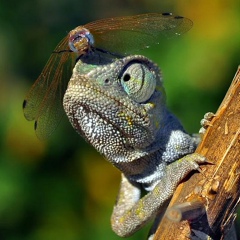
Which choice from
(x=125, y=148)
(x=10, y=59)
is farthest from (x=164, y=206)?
(x=10, y=59)

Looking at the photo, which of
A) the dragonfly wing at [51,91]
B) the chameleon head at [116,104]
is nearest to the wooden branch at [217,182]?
the chameleon head at [116,104]

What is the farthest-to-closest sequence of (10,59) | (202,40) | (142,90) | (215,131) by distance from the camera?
(10,59) < (202,40) < (142,90) < (215,131)

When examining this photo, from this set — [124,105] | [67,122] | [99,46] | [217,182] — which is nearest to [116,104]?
[124,105]

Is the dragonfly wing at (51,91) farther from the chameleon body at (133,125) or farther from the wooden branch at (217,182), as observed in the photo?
the wooden branch at (217,182)

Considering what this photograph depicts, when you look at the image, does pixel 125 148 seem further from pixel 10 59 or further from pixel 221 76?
pixel 10 59

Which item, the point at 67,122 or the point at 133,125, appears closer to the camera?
the point at 133,125

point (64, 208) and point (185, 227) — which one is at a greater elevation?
point (185, 227)

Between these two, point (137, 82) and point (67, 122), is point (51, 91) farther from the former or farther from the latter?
point (67, 122)
